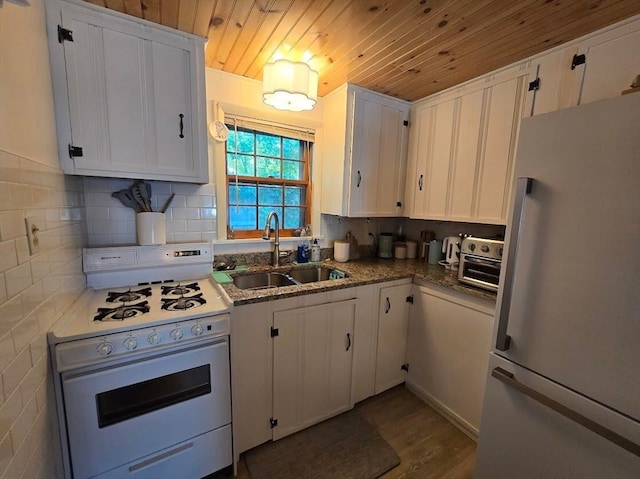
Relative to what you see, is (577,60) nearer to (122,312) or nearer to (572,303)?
(572,303)

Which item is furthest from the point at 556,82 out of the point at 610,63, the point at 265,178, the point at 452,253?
the point at 265,178

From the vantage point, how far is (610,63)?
1.23 m

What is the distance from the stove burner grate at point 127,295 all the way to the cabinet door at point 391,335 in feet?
4.73

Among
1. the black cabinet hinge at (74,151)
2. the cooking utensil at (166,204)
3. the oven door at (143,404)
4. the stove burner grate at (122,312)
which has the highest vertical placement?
the black cabinet hinge at (74,151)

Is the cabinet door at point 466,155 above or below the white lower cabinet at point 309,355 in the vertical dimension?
above

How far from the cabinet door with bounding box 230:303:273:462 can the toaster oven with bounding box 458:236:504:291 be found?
1.27 metres

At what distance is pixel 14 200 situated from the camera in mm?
764

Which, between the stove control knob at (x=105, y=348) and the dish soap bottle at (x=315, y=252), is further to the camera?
the dish soap bottle at (x=315, y=252)

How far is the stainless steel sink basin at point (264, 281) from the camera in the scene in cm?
191

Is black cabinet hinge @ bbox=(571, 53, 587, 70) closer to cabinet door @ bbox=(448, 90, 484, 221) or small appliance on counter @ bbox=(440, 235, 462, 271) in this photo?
cabinet door @ bbox=(448, 90, 484, 221)

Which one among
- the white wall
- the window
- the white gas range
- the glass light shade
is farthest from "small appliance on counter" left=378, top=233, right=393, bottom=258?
the white wall

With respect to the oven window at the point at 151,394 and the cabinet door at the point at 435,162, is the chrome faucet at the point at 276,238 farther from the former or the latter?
the cabinet door at the point at 435,162

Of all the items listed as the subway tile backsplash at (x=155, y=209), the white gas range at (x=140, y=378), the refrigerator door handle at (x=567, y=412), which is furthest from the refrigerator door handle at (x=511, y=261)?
the subway tile backsplash at (x=155, y=209)

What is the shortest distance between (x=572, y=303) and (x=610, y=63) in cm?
119
